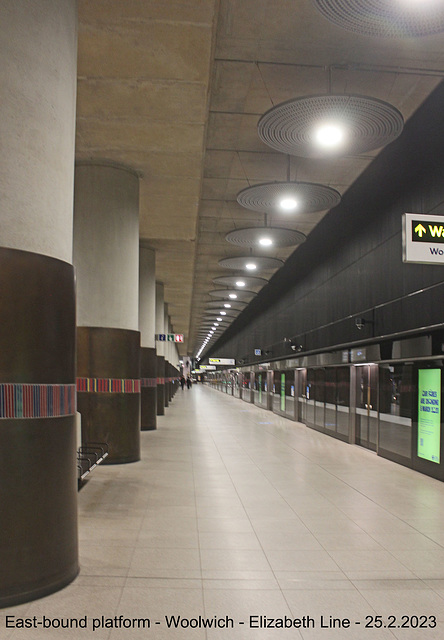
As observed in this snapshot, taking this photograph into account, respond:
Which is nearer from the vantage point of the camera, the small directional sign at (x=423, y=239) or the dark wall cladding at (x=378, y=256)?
the small directional sign at (x=423, y=239)

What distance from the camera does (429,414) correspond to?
1113 centimetres

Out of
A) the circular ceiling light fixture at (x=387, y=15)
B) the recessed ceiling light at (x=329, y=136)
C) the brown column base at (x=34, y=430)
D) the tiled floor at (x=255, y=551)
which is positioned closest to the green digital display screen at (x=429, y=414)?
the tiled floor at (x=255, y=551)

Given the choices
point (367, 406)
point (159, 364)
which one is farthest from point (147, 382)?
point (159, 364)

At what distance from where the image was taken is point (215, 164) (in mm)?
14117

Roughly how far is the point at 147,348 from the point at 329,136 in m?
11.3

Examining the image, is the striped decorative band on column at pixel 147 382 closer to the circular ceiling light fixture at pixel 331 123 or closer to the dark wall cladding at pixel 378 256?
the dark wall cladding at pixel 378 256

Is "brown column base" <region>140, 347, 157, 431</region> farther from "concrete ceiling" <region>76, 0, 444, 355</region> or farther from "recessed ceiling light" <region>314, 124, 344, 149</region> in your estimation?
"recessed ceiling light" <region>314, 124, 344, 149</region>

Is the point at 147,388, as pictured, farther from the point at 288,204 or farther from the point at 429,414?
the point at 429,414

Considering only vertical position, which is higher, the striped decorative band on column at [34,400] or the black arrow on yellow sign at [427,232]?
the black arrow on yellow sign at [427,232]

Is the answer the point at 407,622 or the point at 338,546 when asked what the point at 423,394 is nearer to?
the point at 338,546

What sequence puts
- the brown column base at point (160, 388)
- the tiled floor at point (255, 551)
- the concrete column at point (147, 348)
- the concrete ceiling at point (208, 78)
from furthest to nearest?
1. the brown column base at point (160, 388)
2. the concrete column at point (147, 348)
3. the concrete ceiling at point (208, 78)
4. the tiled floor at point (255, 551)

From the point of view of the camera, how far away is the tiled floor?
4.55 metres

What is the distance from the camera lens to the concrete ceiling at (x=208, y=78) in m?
7.07

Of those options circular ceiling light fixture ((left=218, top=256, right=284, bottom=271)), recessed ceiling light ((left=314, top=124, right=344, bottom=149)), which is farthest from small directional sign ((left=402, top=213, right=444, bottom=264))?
circular ceiling light fixture ((left=218, top=256, right=284, bottom=271))
